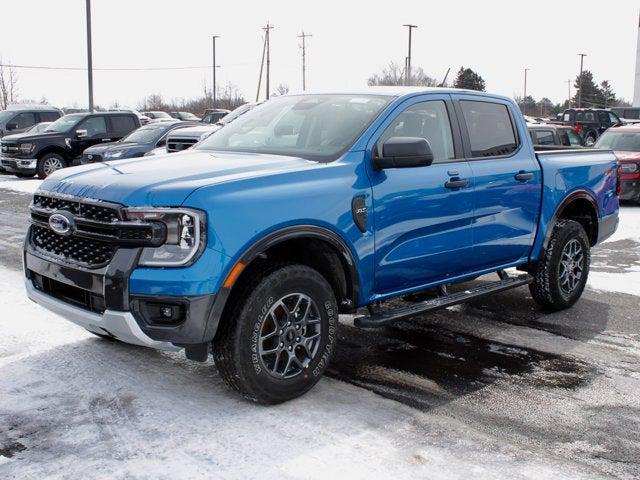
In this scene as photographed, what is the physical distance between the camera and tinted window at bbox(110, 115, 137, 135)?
19.5 m

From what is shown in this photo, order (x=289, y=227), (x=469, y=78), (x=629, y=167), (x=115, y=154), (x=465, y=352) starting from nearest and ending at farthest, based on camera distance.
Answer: (x=289, y=227), (x=465, y=352), (x=629, y=167), (x=115, y=154), (x=469, y=78)

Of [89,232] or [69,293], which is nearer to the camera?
[89,232]

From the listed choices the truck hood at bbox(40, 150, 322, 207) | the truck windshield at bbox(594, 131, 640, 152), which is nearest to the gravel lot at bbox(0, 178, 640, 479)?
the truck hood at bbox(40, 150, 322, 207)

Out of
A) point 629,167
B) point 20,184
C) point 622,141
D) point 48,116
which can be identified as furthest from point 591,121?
point 20,184

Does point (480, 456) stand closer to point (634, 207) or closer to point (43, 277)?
point (43, 277)

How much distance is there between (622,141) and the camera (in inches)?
623

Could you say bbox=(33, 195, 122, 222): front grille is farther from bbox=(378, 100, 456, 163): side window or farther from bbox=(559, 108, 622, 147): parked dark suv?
bbox=(559, 108, 622, 147): parked dark suv

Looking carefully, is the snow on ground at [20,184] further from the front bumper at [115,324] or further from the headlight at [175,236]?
the headlight at [175,236]

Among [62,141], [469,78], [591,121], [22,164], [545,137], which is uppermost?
[469,78]

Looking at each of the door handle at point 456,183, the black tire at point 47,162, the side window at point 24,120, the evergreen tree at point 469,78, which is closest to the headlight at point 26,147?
the black tire at point 47,162

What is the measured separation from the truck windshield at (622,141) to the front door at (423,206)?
11.7 m

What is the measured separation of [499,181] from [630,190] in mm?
10371

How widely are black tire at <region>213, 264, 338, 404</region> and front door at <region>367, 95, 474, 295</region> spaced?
0.54 meters

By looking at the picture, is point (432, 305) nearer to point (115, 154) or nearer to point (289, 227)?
point (289, 227)
